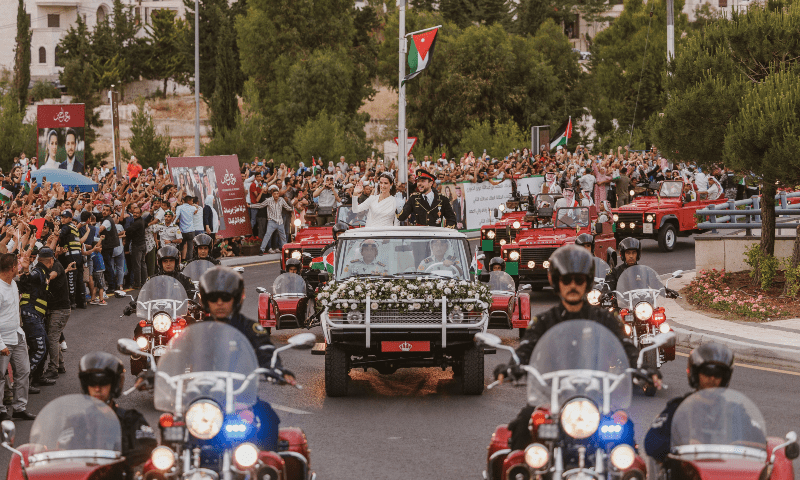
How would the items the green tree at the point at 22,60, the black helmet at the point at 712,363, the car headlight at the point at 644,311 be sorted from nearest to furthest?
the black helmet at the point at 712,363
the car headlight at the point at 644,311
the green tree at the point at 22,60

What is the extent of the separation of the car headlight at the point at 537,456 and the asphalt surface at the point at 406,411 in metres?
2.95

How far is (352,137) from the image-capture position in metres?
54.1

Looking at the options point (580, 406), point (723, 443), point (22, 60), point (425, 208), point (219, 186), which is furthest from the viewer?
point (22, 60)

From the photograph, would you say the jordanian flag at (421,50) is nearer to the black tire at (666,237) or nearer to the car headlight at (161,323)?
the black tire at (666,237)

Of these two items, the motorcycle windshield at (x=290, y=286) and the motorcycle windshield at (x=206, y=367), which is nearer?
the motorcycle windshield at (x=206, y=367)

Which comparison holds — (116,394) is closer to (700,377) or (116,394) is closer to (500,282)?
(700,377)

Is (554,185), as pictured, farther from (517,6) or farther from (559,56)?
(517,6)

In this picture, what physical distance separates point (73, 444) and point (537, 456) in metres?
2.34

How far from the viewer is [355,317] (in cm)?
1125

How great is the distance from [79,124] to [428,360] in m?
17.2

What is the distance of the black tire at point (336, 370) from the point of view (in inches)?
450

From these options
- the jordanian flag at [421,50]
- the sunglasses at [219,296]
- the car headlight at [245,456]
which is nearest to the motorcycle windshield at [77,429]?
the car headlight at [245,456]

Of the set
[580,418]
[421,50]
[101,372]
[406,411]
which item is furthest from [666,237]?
[101,372]

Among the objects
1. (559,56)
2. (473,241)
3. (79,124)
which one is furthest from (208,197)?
(559,56)
